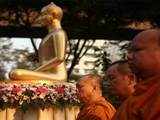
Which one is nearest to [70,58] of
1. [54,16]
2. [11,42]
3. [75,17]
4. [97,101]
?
[75,17]

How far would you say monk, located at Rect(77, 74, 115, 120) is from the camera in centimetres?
433

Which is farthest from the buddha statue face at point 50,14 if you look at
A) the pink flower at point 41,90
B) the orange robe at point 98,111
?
the orange robe at point 98,111

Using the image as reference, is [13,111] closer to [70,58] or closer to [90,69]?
[70,58]

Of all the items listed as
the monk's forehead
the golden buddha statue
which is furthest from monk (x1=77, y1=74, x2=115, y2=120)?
the golden buddha statue

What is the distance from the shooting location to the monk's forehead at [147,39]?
2.59m

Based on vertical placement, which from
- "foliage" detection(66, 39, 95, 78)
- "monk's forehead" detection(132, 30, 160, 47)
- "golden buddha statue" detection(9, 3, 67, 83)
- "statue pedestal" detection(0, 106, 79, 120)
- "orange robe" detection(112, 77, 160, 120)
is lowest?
"foliage" detection(66, 39, 95, 78)

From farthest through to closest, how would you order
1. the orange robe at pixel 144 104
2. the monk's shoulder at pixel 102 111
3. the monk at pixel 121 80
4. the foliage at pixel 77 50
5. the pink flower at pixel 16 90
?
the foliage at pixel 77 50
the pink flower at pixel 16 90
the monk's shoulder at pixel 102 111
the monk at pixel 121 80
the orange robe at pixel 144 104

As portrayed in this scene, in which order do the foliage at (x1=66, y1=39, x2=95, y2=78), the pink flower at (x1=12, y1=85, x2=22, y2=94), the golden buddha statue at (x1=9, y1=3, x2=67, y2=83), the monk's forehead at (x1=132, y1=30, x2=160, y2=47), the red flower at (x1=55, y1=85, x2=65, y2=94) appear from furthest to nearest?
1. the foliage at (x1=66, y1=39, x2=95, y2=78)
2. the golden buddha statue at (x1=9, y1=3, x2=67, y2=83)
3. the red flower at (x1=55, y1=85, x2=65, y2=94)
4. the pink flower at (x1=12, y1=85, x2=22, y2=94)
5. the monk's forehead at (x1=132, y1=30, x2=160, y2=47)

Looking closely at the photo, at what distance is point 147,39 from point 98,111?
184 centimetres

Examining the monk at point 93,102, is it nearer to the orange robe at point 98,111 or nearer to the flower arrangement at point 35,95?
the orange robe at point 98,111

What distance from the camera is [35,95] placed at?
26.1ft

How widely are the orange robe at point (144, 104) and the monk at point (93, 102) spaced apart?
174 centimetres

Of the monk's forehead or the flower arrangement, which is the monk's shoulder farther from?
the flower arrangement

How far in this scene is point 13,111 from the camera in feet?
26.9
